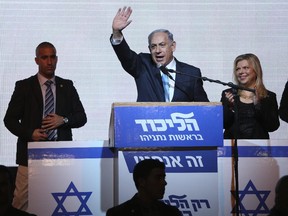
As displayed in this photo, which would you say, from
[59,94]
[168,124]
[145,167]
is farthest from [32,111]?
[145,167]

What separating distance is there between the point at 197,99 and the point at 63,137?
3.30 feet

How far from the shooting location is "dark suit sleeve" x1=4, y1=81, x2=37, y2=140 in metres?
5.71

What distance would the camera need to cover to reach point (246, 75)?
6.13 metres

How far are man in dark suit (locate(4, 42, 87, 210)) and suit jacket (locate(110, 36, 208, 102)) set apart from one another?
1.69ft

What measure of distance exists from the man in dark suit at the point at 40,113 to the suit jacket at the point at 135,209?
1144 millimetres

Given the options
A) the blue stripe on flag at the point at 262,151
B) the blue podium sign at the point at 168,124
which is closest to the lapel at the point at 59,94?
the blue podium sign at the point at 168,124

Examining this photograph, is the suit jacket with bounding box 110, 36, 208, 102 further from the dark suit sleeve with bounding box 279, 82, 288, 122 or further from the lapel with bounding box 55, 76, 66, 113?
the dark suit sleeve with bounding box 279, 82, 288, 122

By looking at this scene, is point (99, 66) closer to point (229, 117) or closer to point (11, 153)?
point (11, 153)

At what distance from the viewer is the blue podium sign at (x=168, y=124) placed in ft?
16.2

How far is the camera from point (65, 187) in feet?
17.7

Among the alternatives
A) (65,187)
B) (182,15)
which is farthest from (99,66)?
(65,187)

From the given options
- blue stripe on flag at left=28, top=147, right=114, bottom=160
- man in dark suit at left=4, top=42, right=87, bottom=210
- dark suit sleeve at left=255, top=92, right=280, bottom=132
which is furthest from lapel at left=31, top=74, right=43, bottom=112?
dark suit sleeve at left=255, top=92, right=280, bottom=132

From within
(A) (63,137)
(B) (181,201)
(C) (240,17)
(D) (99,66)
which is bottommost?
(B) (181,201)

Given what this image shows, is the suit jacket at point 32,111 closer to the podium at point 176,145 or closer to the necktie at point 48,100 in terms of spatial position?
the necktie at point 48,100
